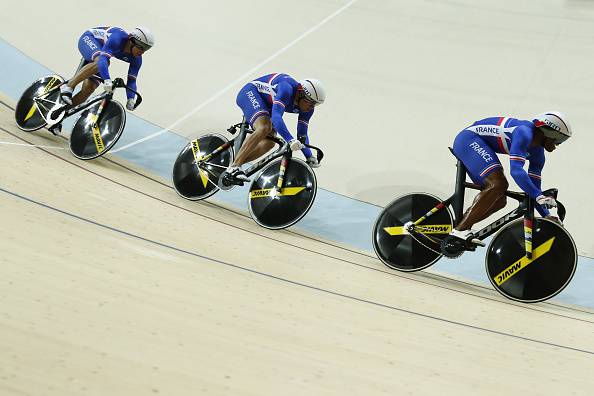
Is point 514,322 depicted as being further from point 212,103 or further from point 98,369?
point 212,103

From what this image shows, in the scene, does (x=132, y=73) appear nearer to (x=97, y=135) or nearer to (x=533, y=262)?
(x=97, y=135)

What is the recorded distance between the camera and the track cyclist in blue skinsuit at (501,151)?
3.70m

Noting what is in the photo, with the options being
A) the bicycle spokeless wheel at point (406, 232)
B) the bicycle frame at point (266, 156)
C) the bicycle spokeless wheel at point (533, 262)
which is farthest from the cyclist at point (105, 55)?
the bicycle spokeless wheel at point (533, 262)

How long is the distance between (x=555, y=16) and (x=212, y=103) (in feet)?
12.4

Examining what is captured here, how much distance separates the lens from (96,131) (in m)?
5.32

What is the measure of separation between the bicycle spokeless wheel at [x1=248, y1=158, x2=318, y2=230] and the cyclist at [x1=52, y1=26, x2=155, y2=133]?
1.48m

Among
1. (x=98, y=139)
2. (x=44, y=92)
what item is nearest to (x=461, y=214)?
(x=98, y=139)

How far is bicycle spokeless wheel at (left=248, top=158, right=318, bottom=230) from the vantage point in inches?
177

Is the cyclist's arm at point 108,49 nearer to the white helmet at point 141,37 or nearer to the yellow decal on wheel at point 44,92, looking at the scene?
the white helmet at point 141,37

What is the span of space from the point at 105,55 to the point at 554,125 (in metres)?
3.32

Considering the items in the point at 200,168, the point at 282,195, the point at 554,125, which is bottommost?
the point at 200,168

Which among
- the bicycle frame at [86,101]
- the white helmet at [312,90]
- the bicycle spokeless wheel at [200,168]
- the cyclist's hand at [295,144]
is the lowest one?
the bicycle spokeless wheel at [200,168]

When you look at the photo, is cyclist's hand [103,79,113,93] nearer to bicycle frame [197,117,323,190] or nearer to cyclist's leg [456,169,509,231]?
bicycle frame [197,117,323,190]

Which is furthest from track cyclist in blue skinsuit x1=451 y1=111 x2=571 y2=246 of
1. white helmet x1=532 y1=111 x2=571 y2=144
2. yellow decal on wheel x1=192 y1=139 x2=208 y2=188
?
yellow decal on wheel x1=192 y1=139 x2=208 y2=188
